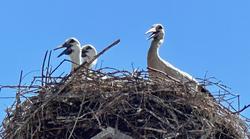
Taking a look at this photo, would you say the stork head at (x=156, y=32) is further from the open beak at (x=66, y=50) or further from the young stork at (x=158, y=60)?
the open beak at (x=66, y=50)

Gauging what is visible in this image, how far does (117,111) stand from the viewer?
7168mm

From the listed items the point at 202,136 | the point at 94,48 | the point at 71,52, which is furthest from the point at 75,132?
the point at 94,48

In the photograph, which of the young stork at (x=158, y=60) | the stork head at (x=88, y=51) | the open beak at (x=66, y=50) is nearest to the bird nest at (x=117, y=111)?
the young stork at (x=158, y=60)

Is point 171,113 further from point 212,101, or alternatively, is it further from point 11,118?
point 11,118

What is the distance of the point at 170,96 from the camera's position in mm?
7480

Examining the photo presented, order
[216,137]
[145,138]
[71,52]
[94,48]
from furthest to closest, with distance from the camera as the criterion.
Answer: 1. [94,48]
2. [71,52]
3. [216,137]
4. [145,138]

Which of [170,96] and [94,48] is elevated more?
[94,48]

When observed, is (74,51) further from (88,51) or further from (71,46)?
(88,51)

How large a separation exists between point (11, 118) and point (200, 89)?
1691 mm

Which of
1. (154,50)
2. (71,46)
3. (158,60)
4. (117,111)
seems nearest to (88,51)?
(71,46)

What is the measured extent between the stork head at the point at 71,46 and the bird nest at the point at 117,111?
226cm

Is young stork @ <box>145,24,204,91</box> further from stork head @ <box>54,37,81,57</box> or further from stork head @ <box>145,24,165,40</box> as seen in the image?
stork head @ <box>54,37,81,57</box>

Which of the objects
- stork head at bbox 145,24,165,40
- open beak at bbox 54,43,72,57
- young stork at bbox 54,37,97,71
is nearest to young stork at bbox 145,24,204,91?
stork head at bbox 145,24,165,40

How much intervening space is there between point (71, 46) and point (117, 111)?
2.86 meters
